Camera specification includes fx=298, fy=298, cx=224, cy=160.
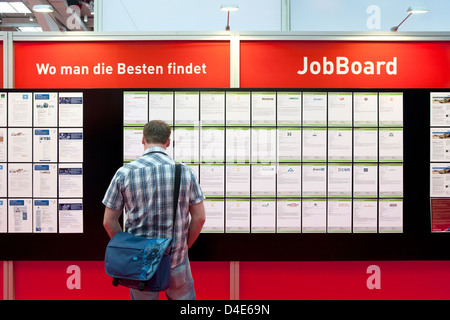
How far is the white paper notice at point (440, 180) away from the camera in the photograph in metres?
2.63

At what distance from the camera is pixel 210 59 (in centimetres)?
272

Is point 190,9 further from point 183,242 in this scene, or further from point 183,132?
point 183,242

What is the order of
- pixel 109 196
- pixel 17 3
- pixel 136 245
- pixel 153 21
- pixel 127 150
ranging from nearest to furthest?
pixel 136 245, pixel 109 196, pixel 127 150, pixel 153 21, pixel 17 3

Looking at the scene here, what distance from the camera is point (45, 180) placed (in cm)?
264

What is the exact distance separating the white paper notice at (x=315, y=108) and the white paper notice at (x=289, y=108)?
53 mm

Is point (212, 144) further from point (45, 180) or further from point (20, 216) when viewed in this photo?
point (20, 216)

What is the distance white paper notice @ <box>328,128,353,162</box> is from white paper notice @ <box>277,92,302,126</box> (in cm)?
32

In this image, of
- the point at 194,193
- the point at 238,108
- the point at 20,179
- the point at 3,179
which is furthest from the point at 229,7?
the point at 3,179

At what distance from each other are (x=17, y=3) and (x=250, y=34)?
276 inches

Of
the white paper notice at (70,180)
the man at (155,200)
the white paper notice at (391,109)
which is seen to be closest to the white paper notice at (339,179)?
the white paper notice at (391,109)

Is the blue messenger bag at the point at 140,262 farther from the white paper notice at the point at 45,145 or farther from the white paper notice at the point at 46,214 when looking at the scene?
the white paper notice at the point at 45,145

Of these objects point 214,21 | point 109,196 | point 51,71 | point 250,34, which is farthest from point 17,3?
point 109,196

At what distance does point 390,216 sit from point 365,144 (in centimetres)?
67

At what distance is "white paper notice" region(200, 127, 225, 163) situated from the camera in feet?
8.63
